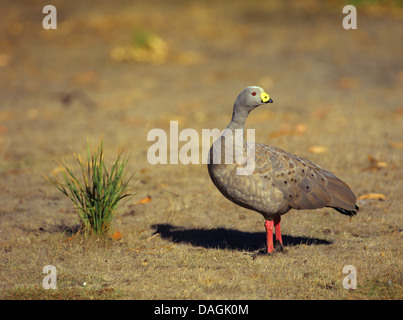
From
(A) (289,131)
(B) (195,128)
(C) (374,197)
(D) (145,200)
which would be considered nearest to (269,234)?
(C) (374,197)

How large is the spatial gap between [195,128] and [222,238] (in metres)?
5.78

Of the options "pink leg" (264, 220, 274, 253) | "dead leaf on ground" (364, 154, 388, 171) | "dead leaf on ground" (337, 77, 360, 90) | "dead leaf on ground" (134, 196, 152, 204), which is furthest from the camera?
"dead leaf on ground" (337, 77, 360, 90)

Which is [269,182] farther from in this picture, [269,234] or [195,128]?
[195,128]

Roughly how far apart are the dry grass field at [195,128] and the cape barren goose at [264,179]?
1.91 feet

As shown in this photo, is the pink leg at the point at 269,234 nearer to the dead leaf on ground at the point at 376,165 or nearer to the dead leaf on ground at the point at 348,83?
the dead leaf on ground at the point at 376,165

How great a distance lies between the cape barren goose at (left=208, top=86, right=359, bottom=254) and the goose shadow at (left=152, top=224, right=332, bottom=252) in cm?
48

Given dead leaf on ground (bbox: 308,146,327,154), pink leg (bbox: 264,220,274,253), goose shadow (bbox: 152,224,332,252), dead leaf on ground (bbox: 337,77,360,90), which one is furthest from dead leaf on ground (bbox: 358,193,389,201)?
dead leaf on ground (bbox: 337,77,360,90)

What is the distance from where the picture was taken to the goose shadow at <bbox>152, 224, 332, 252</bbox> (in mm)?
6831

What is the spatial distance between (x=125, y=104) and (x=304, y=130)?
5321 millimetres

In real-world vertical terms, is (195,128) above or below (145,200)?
above

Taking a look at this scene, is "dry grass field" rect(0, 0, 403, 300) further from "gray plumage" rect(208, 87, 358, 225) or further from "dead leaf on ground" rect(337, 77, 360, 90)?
"gray plumage" rect(208, 87, 358, 225)

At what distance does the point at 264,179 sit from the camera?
20.0 ft

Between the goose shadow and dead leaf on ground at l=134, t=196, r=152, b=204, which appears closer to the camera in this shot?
the goose shadow

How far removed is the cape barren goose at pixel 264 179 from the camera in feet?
19.9
